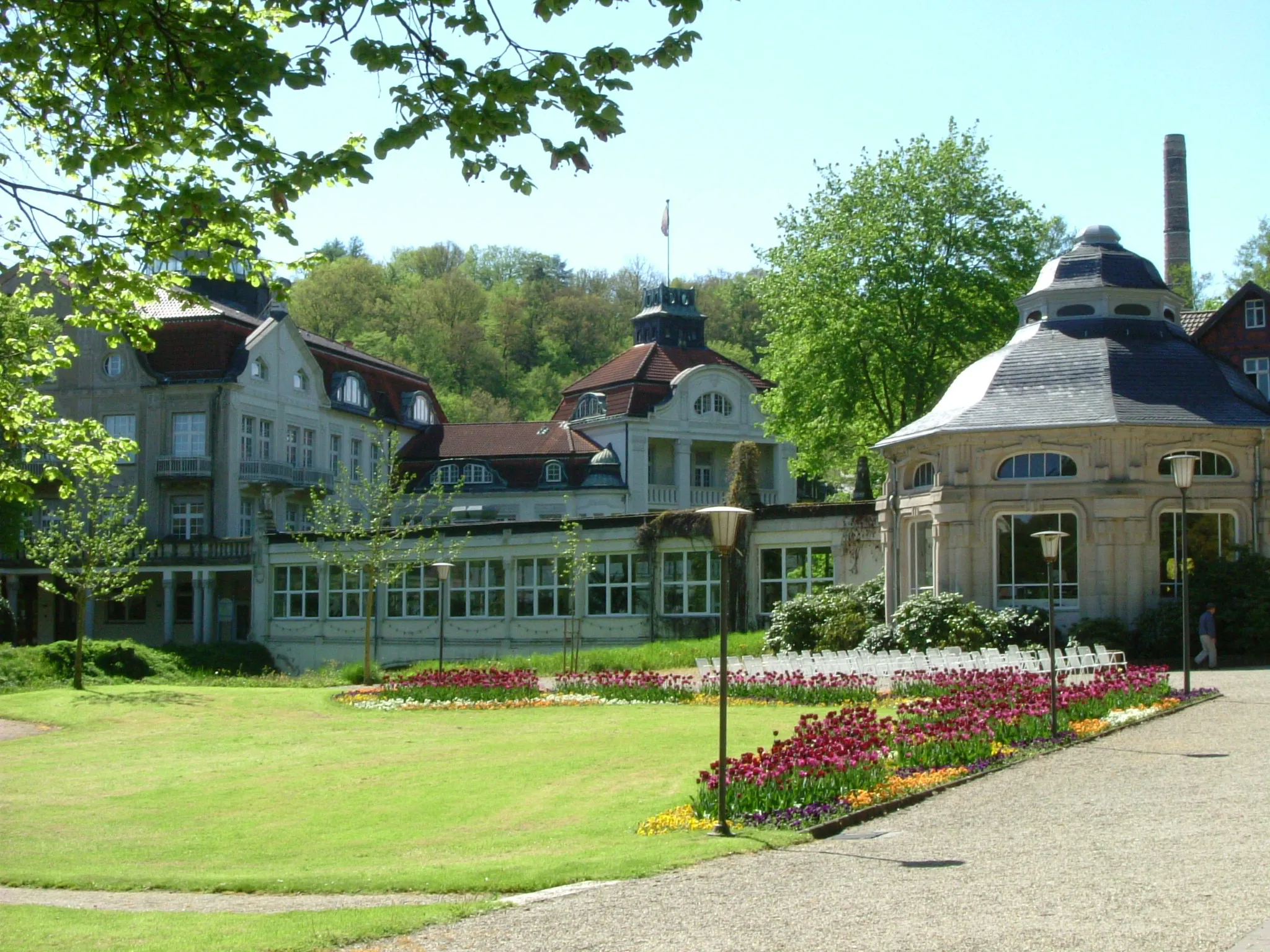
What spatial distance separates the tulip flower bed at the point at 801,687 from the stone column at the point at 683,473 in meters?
33.9

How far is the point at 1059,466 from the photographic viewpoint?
3081 cm

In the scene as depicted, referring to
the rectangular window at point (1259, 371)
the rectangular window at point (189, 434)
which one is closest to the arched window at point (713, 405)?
the rectangular window at point (189, 434)

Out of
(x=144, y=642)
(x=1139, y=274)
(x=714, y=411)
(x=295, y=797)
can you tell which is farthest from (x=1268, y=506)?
(x=144, y=642)

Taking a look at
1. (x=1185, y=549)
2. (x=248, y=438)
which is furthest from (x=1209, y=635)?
(x=248, y=438)

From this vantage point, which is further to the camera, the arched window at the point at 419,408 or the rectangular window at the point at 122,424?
the arched window at the point at 419,408

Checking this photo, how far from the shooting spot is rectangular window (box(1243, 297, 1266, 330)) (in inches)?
1468

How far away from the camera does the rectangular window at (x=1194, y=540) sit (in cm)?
3033

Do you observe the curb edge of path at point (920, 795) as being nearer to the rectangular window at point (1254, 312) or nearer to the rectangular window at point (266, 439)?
the rectangular window at point (1254, 312)

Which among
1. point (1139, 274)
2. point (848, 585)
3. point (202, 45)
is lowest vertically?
point (848, 585)

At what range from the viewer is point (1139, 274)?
1335 inches

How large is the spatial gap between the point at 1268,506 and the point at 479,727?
699 inches

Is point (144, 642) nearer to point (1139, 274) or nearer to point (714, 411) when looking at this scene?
point (714, 411)

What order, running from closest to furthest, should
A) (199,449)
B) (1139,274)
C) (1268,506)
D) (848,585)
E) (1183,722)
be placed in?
(1183,722) < (1268,506) < (1139,274) < (848,585) < (199,449)

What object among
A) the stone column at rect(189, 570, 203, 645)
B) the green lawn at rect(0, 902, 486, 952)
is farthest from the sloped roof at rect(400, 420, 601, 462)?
the green lawn at rect(0, 902, 486, 952)
